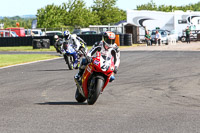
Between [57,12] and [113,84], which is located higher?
[57,12]

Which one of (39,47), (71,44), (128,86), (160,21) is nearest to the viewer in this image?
(128,86)

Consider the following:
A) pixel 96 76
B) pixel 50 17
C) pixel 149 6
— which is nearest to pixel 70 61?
→ pixel 96 76

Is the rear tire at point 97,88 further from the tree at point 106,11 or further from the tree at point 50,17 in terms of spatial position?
the tree at point 106,11

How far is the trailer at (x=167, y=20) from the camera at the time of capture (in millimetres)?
50062

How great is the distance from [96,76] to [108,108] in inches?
25.0

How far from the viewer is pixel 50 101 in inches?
360

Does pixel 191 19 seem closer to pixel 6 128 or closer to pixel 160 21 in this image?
pixel 160 21

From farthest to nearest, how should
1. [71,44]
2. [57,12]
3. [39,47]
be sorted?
[57,12]
[39,47]
[71,44]

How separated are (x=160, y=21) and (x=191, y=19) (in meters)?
3.51

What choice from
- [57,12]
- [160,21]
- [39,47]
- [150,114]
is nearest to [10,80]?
[150,114]

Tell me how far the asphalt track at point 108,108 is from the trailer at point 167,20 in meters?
37.5

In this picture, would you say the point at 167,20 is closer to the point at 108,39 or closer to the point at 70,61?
the point at 70,61

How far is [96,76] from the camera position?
828 centimetres

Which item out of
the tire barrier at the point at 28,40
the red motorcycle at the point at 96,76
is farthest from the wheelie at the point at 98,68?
the tire barrier at the point at 28,40
